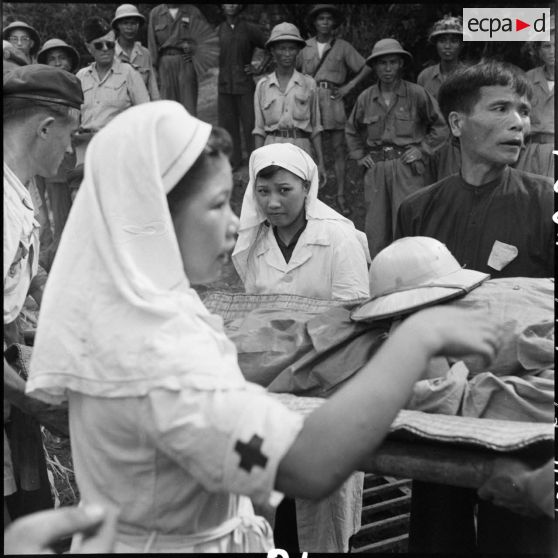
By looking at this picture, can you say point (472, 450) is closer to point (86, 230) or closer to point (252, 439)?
point (252, 439)

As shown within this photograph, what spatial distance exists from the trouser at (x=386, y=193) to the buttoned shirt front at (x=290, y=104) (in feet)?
2.84

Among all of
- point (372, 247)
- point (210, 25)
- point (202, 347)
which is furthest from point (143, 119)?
point (210, 25)

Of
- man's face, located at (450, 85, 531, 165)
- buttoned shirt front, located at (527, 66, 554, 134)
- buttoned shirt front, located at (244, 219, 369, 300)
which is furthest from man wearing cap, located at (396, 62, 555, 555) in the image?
buttoned shirt front, located at (527, 66, 554, 134)

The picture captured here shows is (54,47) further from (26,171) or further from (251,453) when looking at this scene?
(251,453)

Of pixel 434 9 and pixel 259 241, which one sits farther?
pixel 434 9

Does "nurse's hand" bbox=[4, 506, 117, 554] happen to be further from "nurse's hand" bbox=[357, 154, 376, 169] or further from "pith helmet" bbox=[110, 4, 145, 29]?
"pith helmet" bbox=[110, 4, 145, 29]

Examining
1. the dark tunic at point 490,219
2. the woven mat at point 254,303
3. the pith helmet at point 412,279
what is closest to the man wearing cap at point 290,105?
the dark tunic at point 490,219

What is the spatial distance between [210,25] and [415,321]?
751 cm

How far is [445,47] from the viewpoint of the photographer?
6441 millimetres

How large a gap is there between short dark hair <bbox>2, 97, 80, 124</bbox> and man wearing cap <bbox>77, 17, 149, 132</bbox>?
4.40 meters

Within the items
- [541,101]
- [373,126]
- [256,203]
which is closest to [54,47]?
[373,126]

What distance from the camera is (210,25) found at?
8391 mm

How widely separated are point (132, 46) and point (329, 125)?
6.48ft

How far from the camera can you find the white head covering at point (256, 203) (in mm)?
3615
